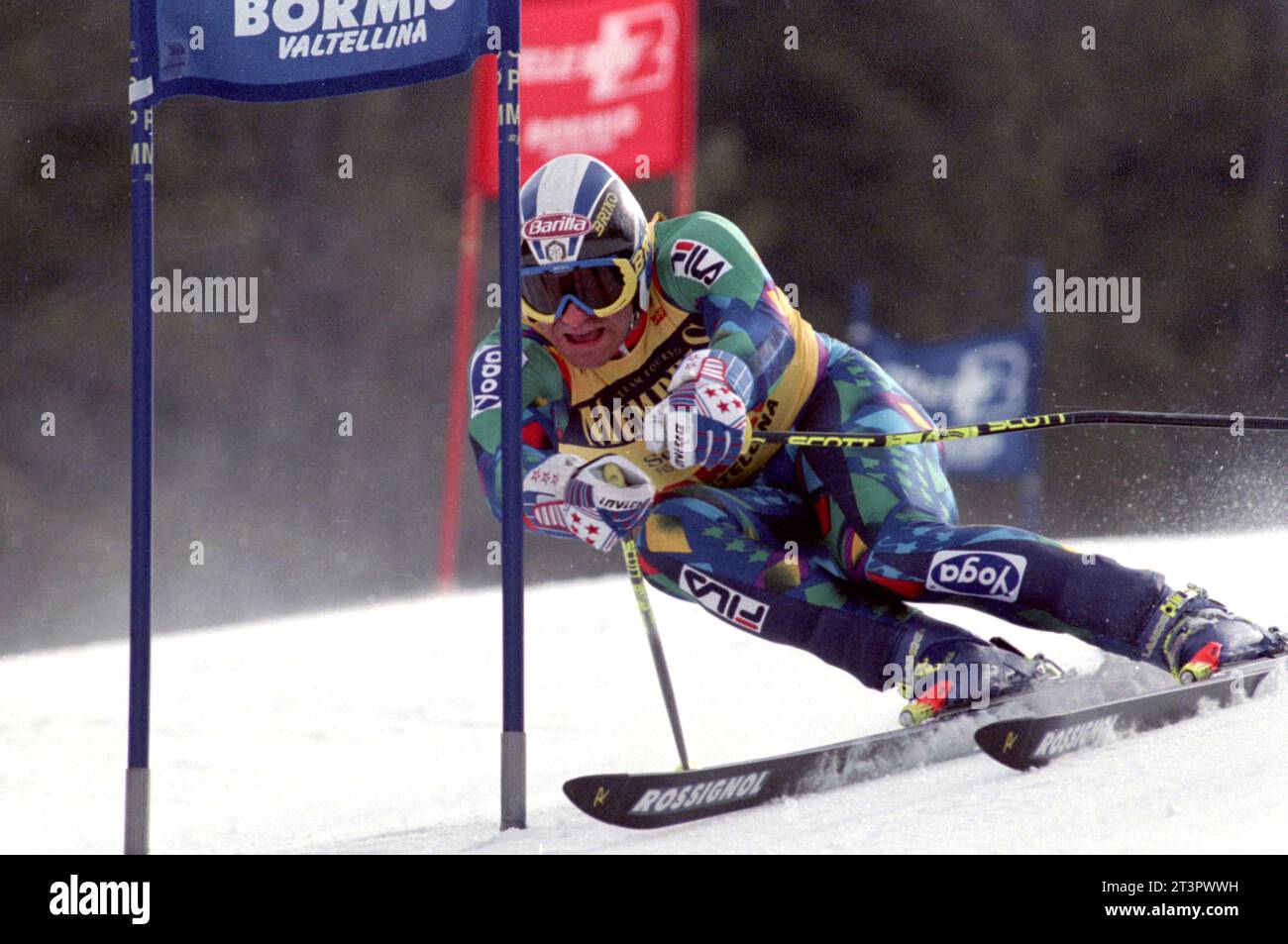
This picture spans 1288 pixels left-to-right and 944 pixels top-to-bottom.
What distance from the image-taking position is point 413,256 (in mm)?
11289

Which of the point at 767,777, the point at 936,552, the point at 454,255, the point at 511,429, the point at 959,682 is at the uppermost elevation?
the point at 454,255

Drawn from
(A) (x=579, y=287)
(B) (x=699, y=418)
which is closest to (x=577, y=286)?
(A) (x=579, y=287)

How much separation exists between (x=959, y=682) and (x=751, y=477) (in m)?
0.80

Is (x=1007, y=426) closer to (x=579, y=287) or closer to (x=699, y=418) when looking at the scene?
(x=699, y=418)

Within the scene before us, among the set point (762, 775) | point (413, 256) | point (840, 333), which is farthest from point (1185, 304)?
point (762, 775)

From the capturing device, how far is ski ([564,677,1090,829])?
2.97 metres

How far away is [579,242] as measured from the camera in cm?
355

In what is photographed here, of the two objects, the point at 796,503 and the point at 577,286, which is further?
the point at 796,503

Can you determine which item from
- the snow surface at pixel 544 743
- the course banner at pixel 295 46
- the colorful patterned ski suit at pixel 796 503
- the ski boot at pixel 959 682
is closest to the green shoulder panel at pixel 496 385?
the colorful patterned ski suit at pixel 796 503

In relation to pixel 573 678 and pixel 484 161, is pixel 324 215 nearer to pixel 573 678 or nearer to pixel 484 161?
pixel 484 161

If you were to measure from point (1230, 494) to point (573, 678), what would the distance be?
9.62 metres

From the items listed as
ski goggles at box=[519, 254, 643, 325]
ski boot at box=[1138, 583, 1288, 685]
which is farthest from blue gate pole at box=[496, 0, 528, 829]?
ski boot at box=[1138, 583, 1288, 685]

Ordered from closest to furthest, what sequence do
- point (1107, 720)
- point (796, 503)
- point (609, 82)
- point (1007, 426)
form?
point (1107, 720) < point (1007, 426) < point (796, 503) < point (609, 82)

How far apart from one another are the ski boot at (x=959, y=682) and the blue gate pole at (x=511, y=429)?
1.06 m
